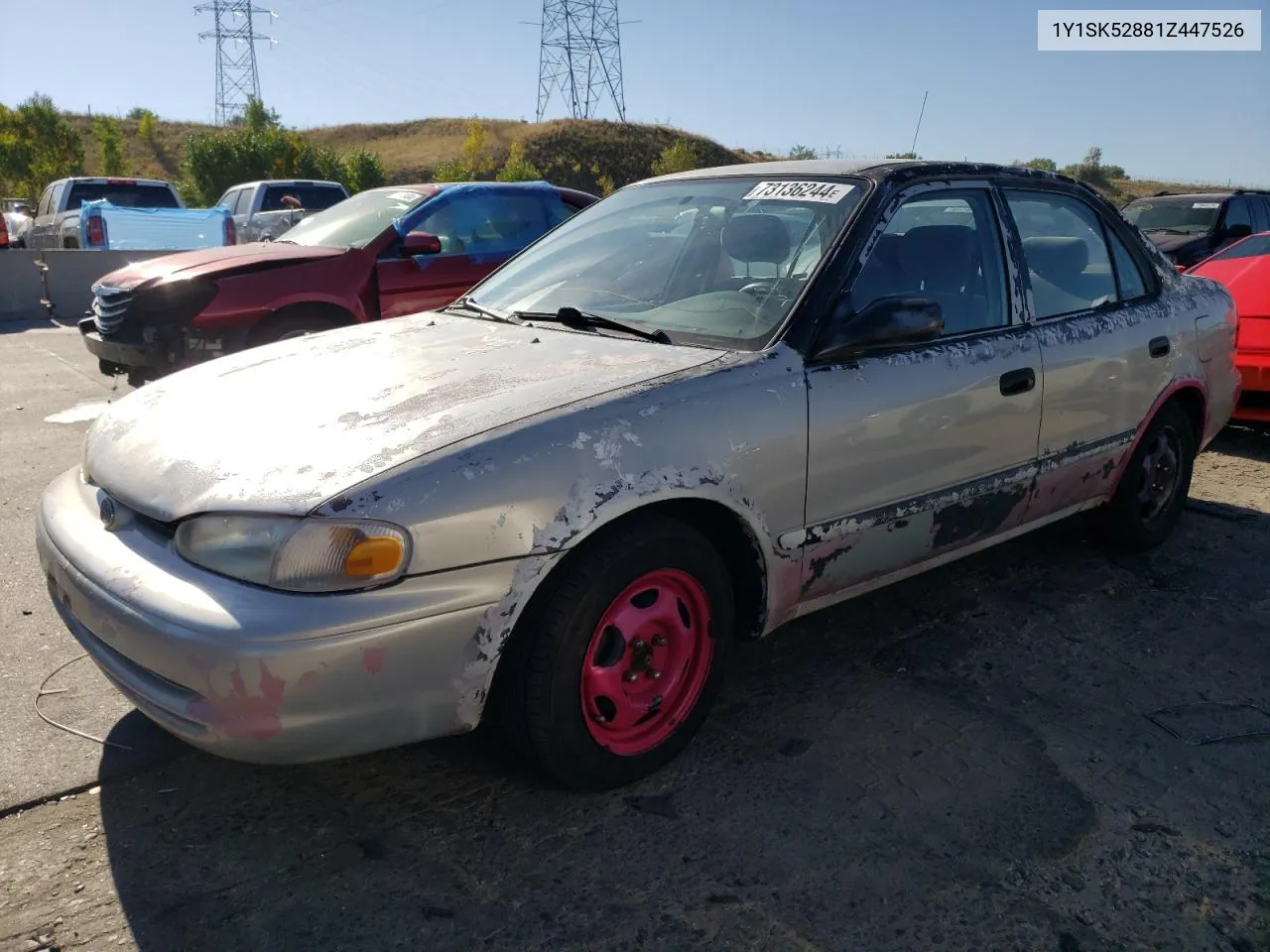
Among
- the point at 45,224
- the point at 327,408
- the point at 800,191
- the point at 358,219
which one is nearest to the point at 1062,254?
the point at 800,191

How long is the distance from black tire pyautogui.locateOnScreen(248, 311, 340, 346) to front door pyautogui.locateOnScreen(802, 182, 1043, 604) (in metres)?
4.28

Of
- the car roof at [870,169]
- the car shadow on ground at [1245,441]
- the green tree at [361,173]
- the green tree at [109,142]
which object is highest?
the green tree at [109,142]

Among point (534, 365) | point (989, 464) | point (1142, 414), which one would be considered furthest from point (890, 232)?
point (1142, 414)

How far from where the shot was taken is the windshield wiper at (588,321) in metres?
3.04

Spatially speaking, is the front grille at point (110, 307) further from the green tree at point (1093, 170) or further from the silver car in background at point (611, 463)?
the green tree at point (1093, 170)

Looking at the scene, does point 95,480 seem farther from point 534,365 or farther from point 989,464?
point 989,464

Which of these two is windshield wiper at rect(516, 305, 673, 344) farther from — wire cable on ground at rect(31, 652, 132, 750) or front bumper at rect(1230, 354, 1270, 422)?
front bumper at rect(1230, 354, 1270, 422)

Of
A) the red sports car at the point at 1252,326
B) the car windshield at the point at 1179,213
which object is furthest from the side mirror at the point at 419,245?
the car windshield at the point at 1179,213

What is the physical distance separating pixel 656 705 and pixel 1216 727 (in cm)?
173

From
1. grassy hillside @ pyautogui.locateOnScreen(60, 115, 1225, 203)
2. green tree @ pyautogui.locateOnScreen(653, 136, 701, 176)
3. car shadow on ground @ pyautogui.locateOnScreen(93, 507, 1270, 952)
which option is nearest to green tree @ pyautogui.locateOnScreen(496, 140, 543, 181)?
grassy hillside @ pyautogui.locateOnScreen(60, 115, 1225, 203)

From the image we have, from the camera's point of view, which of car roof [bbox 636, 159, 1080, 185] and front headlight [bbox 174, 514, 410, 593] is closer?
front headlight [bbox 174, 514, 410, 593]

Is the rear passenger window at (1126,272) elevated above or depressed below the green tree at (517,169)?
below

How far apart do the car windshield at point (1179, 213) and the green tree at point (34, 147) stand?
3706 cm

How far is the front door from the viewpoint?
2.92m
